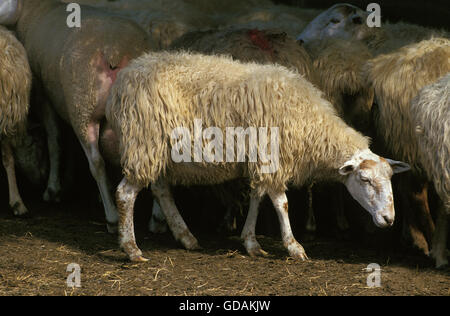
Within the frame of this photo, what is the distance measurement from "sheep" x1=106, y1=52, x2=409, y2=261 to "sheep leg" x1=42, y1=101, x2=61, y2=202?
6.64 feet

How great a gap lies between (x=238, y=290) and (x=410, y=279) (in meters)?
1.21

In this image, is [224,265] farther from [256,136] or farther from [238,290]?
[256,136]

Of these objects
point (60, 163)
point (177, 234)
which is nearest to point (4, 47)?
point (60, 163)

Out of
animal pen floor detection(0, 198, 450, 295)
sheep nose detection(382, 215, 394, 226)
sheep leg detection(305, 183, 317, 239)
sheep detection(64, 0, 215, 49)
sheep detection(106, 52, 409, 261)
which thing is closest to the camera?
animal pen floor detection(0, 198, 450, 295)

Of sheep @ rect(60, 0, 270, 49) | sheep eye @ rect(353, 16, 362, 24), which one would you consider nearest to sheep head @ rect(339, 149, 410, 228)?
sheep eye @ rect(353, 16, 362, 24)

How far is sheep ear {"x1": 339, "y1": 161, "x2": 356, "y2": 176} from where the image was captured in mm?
5398

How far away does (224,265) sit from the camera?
5527 millimetres

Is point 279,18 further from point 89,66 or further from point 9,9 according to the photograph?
point 9,9

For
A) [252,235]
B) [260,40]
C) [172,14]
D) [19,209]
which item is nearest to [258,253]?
[252,235]

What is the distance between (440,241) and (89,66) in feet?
10.3

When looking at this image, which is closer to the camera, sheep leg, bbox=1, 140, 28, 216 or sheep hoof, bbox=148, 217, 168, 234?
sheep hoof, bbox=148, 217, 168, 234

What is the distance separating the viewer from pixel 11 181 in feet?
22.9

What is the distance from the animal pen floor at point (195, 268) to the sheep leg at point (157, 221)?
0.15 meters

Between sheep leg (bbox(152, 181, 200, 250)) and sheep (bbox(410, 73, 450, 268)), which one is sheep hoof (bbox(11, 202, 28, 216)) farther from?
sheep (bbox(410, 73, 450, 268))
